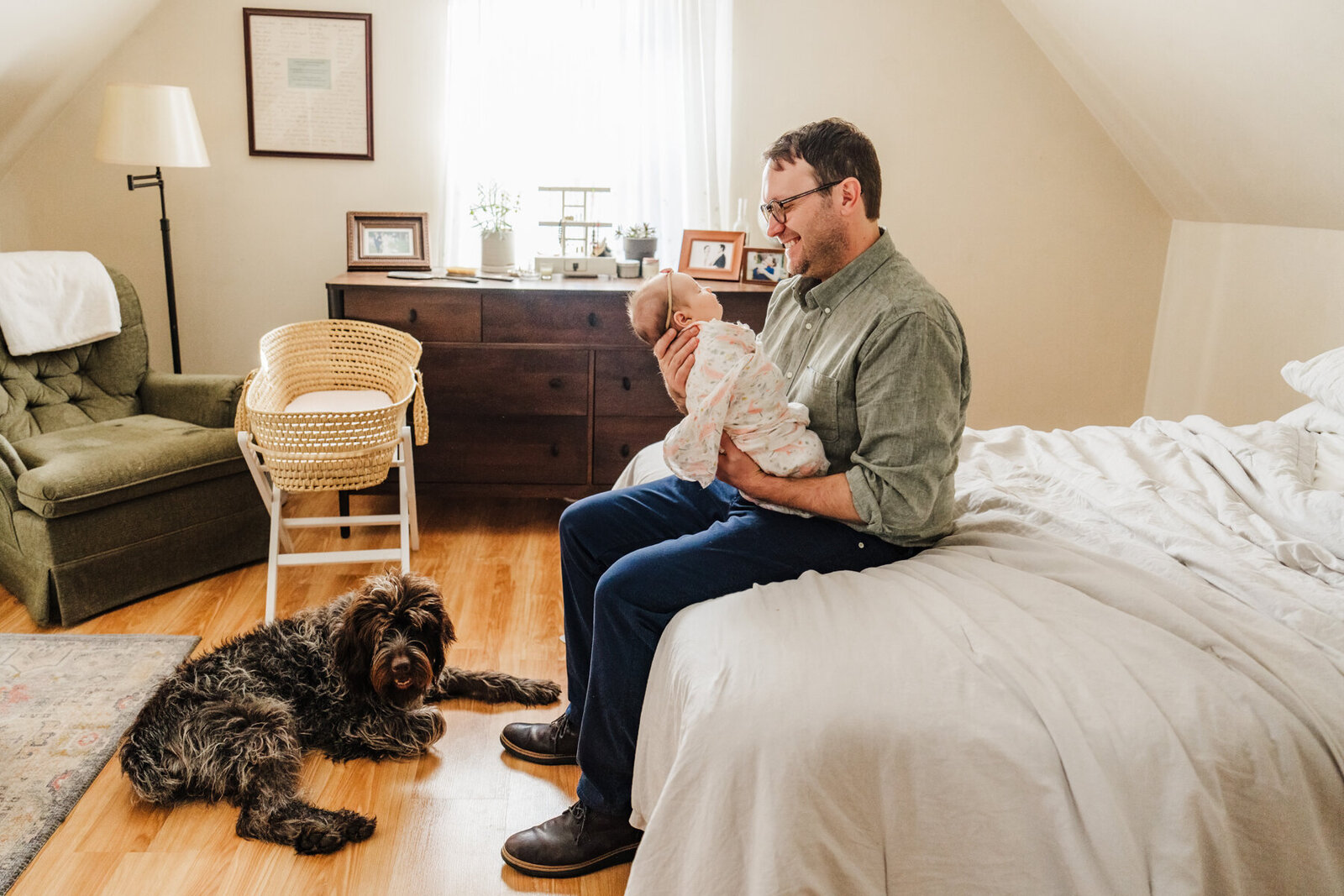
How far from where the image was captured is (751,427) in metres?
1.59

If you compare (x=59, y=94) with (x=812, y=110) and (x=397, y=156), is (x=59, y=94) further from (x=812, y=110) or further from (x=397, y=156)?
(x=812, y=110)

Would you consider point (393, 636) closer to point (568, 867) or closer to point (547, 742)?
point (547, 742)

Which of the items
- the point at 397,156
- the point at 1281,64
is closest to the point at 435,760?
the point at 397,156

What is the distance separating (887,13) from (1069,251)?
119cm

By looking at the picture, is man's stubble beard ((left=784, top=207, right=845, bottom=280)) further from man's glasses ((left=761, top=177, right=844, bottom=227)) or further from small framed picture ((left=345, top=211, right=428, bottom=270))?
small framed picture ((left=345, top=211, right=428, bottom=270))

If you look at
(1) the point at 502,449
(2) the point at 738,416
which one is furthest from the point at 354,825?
(1) the point at 502,449

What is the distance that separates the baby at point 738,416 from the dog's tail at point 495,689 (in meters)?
0.86

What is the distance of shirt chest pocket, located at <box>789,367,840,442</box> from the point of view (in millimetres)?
1615

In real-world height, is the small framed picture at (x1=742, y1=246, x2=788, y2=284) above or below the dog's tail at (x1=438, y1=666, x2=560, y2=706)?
above

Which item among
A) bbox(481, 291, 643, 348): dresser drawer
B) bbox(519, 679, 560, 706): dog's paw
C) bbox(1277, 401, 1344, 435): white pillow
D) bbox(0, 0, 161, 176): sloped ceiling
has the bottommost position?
bbox(519, 679, 560, 706): dog's paw

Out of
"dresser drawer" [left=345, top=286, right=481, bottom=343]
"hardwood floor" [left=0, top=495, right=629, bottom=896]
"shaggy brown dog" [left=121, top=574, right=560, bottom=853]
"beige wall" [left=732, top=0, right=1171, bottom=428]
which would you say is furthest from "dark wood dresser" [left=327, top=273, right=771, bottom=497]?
"shaggy brown dog" [left=121, top=574, right=560, bottom=853]

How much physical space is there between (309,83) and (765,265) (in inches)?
70.3

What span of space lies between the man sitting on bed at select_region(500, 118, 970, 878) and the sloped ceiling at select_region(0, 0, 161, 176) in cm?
238

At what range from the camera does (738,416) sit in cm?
159
